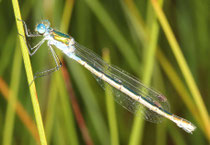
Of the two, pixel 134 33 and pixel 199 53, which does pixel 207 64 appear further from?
pixel 134 33

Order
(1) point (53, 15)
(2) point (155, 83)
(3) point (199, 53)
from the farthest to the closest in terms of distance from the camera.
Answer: (3) point (199, 53)
(2) point (155, 83)
(1) point (53, 15)

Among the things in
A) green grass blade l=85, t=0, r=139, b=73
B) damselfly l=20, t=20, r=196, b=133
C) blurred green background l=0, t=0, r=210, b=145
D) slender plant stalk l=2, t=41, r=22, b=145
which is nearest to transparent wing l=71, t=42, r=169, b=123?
damselfly l=20, t=20, r=196, b=133

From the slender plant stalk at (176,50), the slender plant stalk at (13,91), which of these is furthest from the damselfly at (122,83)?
the slender plant stalk at (176,50)

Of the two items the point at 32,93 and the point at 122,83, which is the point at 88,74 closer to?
the point at 122,83

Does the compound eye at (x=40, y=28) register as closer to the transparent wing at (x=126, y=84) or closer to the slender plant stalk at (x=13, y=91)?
the slender plant stalk at (x=13, y=91)

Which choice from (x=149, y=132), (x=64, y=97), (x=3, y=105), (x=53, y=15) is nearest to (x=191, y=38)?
(x=149, y=132)

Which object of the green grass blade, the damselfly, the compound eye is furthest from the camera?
the green grass blade

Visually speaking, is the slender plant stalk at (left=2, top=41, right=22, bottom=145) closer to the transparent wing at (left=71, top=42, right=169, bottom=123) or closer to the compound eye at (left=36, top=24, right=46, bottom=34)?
the compound eye at (left=36, top=24, right=46, bottom=34)
